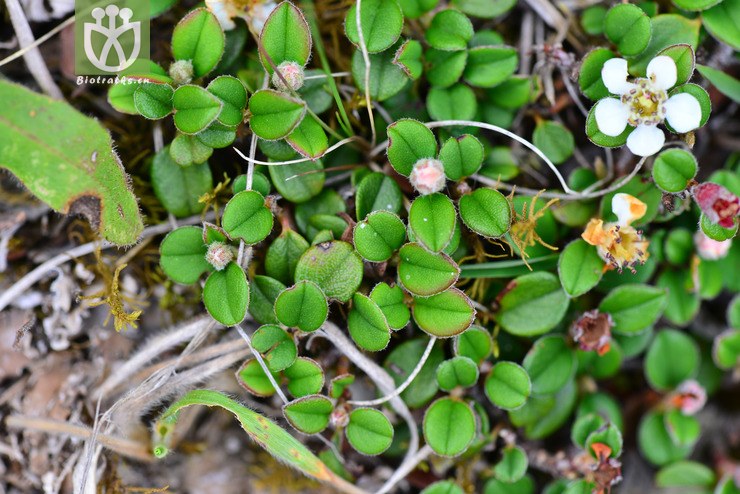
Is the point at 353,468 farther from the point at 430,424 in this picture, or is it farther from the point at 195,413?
the point at 195,413

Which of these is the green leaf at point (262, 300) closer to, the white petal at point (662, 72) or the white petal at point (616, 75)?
the white petal at point (616, 75)

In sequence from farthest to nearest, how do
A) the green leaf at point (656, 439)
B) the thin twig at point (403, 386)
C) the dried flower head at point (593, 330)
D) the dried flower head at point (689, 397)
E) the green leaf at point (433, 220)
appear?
the green leaf at point (656, 439) → the dried flower head at point (689, 397) → the dried flower head at point (593, 330) → the thin twig at point (403, 386) → the green leaf at point (433, 220)

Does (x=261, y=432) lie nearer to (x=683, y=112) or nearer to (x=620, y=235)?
(x=620, y=235)

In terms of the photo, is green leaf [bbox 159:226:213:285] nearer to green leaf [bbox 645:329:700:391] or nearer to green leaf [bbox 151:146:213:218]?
green leaf [bbox 151:146:213:218]

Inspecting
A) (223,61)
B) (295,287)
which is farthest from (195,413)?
(223,61)

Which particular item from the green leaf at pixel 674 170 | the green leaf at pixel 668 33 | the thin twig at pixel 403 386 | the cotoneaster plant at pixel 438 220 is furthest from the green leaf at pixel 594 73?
the thin twig at pixel 403 386

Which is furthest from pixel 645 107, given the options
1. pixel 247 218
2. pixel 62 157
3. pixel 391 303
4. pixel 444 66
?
pixel 62 157
